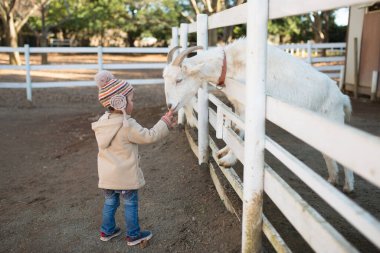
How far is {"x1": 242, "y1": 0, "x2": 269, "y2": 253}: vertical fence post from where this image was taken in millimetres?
2328

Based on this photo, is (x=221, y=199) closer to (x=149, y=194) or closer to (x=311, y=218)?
(x=149, y=194)

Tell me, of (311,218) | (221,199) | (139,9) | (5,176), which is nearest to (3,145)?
(5,176)

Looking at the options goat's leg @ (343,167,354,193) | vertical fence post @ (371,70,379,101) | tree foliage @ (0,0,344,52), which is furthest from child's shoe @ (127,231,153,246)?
tree foliage @ (0,0,344,52)

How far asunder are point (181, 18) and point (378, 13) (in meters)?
23.5

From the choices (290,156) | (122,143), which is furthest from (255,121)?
(122,143)

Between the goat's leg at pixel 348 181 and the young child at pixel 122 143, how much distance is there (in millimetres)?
1828

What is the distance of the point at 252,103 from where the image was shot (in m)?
2.40

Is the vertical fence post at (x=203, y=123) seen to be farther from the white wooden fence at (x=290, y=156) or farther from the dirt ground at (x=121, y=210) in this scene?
the white wooden fence at (x=290, y=156)

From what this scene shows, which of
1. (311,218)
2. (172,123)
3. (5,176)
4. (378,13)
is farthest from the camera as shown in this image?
(378,13)

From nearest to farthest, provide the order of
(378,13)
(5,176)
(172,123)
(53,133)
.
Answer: (172,123) < (5,176) < (53,133) < (378,13)

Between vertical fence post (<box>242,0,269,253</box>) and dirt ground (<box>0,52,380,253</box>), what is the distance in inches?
9.4

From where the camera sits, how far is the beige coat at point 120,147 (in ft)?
10.4

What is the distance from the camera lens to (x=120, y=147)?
321 cm

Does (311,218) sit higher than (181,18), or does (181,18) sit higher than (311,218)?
(181,18)
